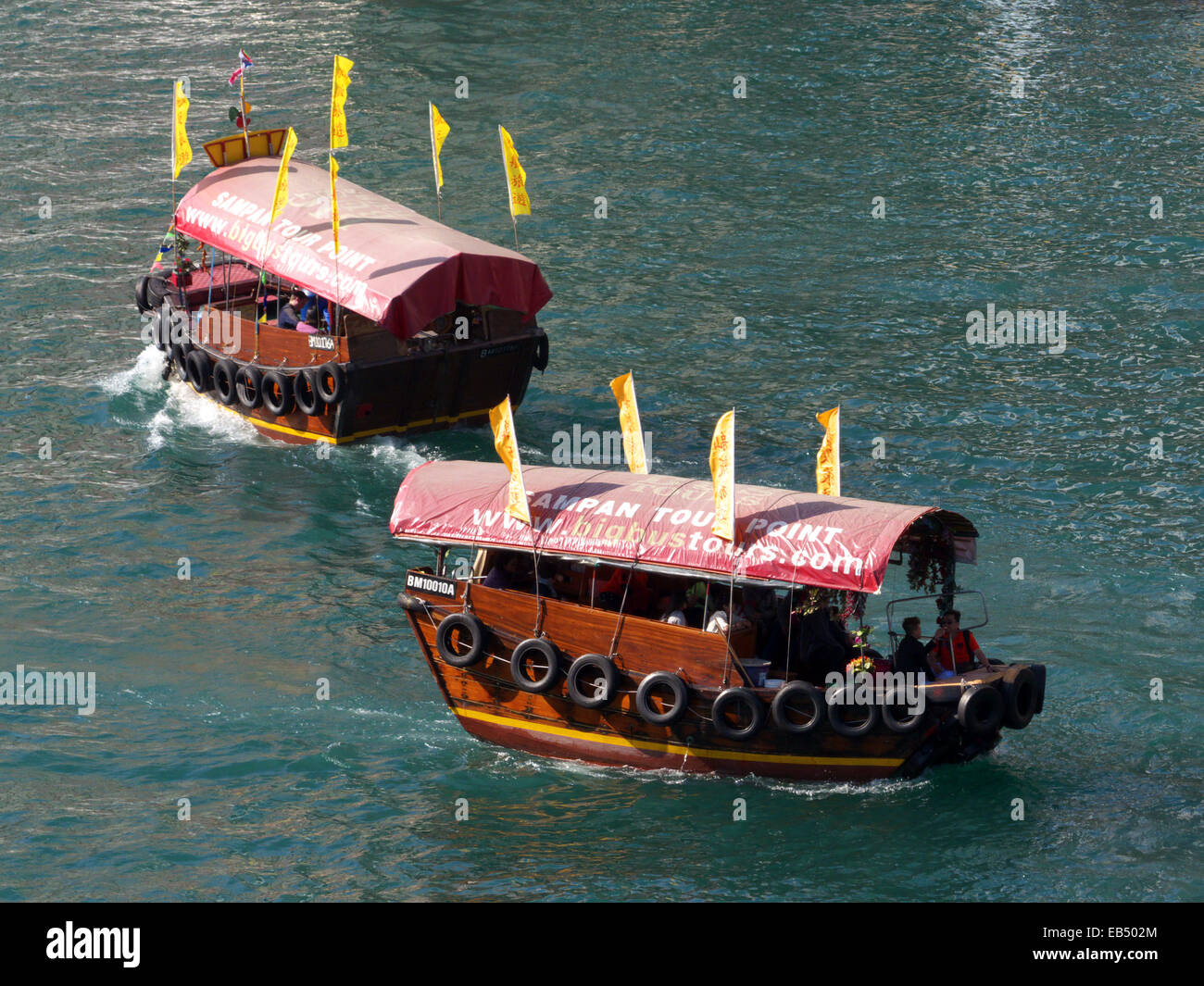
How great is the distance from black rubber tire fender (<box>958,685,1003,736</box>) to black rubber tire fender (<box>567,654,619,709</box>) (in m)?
3.75

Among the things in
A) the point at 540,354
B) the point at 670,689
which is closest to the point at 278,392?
the point at 540,354

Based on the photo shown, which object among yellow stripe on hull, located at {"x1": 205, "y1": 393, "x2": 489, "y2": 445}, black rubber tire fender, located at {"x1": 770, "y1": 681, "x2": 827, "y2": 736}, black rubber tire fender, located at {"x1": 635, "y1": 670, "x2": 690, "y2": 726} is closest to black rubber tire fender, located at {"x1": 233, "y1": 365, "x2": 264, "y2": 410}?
yellow stripe on hull, located at {"x1": 205, "y1": 393, "x2": 489, "y2": 445}

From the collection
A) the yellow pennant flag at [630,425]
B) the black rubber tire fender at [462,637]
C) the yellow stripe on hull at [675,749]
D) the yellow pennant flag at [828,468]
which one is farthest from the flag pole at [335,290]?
the yellow pennant flag at [828,468]

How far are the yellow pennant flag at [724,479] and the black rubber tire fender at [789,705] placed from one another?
1724mm

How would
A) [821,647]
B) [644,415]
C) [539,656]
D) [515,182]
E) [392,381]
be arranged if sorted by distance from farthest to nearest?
1. [644,415]
2. [392,381]
3. [515,182]
4. [539,656]
5. [821,647]

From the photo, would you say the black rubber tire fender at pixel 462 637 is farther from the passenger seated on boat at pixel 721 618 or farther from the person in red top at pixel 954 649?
the person in red top at pixel 954 649

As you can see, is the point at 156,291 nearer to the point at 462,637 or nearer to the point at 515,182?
the point at 515,182

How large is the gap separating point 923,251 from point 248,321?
15.4 meters

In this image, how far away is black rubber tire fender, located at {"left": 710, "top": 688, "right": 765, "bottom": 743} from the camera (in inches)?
698

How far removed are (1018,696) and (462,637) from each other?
6.27 meters

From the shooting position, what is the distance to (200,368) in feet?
94.0

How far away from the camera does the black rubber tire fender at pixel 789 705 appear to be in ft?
57.6
